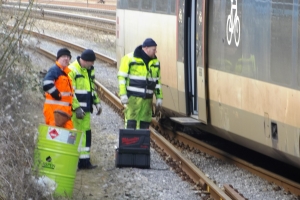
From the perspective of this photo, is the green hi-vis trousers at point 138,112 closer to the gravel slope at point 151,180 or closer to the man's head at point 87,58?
the gravel slope at point 151,180

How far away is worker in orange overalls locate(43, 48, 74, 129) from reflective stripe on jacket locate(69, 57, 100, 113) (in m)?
0.51

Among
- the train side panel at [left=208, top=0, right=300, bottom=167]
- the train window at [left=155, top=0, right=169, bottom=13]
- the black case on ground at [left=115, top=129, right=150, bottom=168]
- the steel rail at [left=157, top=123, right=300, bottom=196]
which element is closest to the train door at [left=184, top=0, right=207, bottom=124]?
the train side panel at [left=208, top=0, right=300, bottom=167]

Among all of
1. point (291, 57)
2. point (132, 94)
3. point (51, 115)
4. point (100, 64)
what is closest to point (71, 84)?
point (51, 115)

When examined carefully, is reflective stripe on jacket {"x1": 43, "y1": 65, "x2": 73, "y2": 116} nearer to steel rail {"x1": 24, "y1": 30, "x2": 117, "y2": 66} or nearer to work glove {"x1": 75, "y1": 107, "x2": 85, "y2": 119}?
work glove {"x1": 75, "y1": 107, "x2": 85, "y2": 119}

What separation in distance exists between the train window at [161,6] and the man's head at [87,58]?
3238 millimetres

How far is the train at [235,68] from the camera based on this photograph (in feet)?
30.1

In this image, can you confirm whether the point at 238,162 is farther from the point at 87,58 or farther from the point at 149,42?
the point at 87,58

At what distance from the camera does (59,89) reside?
10125 millimetres

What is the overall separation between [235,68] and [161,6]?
3.53 m

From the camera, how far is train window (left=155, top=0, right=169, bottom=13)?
13.6 metres

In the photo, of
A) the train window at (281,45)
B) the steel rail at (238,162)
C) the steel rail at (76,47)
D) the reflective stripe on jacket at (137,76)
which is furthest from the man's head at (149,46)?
the steel rail at (76,47)

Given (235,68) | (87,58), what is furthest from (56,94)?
(235,68)

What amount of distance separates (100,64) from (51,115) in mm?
13753

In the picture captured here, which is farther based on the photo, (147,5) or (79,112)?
(147,5)
